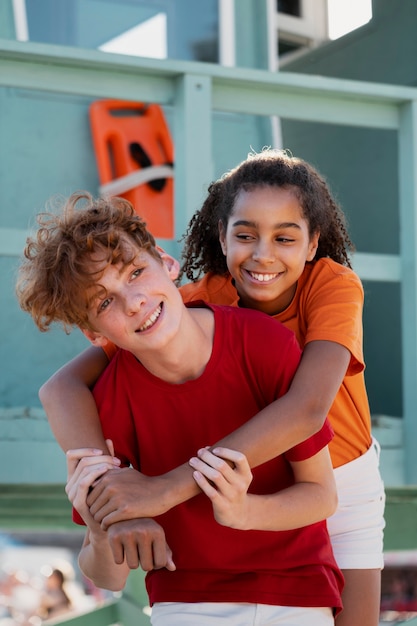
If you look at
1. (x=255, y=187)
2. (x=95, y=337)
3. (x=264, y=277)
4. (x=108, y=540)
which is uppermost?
(x=255, y=187)

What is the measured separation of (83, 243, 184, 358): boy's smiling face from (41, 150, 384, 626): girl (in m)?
0.19

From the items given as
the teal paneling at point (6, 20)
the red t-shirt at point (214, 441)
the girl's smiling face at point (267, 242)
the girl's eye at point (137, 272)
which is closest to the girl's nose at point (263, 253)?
the girl's smiling face at point (267, 242)

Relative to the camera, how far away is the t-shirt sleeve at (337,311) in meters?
2.05

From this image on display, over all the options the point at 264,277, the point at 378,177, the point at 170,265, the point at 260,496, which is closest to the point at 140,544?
the point at 260,496

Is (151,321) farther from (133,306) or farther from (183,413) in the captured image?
(183,413)

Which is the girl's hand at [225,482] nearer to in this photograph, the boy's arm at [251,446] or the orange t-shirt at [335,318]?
the boy's arm at [251,446]

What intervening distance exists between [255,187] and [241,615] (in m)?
0.92

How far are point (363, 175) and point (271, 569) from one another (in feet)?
15.9

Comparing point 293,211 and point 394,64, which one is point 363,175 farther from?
point 293,211

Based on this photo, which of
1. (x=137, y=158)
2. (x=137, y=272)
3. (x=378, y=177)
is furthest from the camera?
(x=378, y=177)

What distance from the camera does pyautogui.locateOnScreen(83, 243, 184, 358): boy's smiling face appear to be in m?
1.83

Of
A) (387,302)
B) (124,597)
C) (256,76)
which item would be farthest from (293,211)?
(387,302)

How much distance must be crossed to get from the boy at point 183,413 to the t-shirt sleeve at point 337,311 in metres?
0.16

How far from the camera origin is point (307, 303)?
221 centimetres
